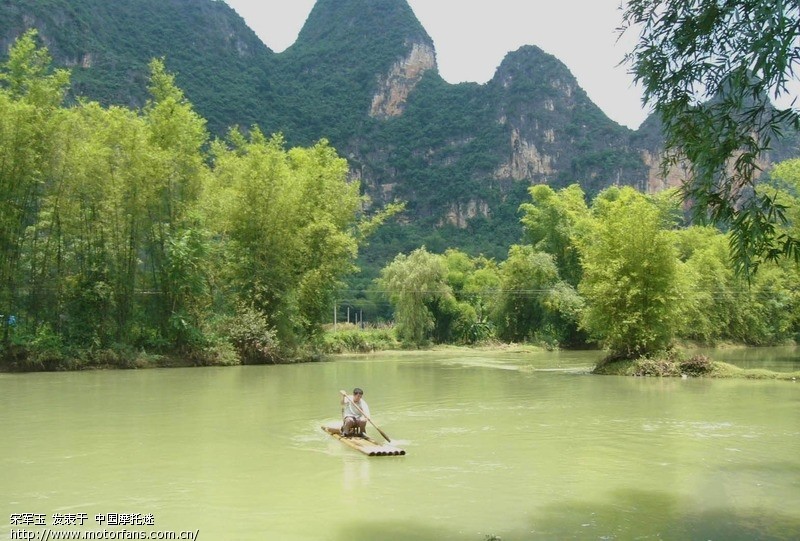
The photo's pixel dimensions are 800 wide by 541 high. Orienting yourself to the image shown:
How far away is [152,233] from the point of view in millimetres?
31609

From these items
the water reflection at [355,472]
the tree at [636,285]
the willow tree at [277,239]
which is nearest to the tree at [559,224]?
the willow tree at [277,239]

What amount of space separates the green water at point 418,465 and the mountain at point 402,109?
8664cm

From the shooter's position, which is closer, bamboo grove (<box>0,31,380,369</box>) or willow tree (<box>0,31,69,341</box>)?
willow tree (<box>0,31,69,341</box>)

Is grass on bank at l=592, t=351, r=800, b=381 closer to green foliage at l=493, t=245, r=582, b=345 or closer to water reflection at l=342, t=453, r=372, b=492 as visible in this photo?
water reflection at l=342, t=453, r=372, b=492

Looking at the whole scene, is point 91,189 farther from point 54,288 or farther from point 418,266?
point 418,266

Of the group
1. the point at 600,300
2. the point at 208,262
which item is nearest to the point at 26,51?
the point at 208,262

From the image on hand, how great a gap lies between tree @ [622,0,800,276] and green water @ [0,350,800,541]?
3.20 meters

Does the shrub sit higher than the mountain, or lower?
lower

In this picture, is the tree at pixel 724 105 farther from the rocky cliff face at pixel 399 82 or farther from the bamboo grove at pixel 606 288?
the rocky cliff face at pixel 399 82

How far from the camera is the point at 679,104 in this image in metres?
6.64

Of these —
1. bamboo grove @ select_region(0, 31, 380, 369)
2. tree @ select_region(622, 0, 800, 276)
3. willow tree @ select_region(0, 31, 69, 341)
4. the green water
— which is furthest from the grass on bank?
willow tree @ select_region(0, 31, 69, 341)

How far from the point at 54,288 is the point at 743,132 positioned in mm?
27793

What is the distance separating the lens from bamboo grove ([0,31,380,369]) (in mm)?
27094

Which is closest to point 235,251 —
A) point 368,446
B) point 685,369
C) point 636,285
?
point 636,285
